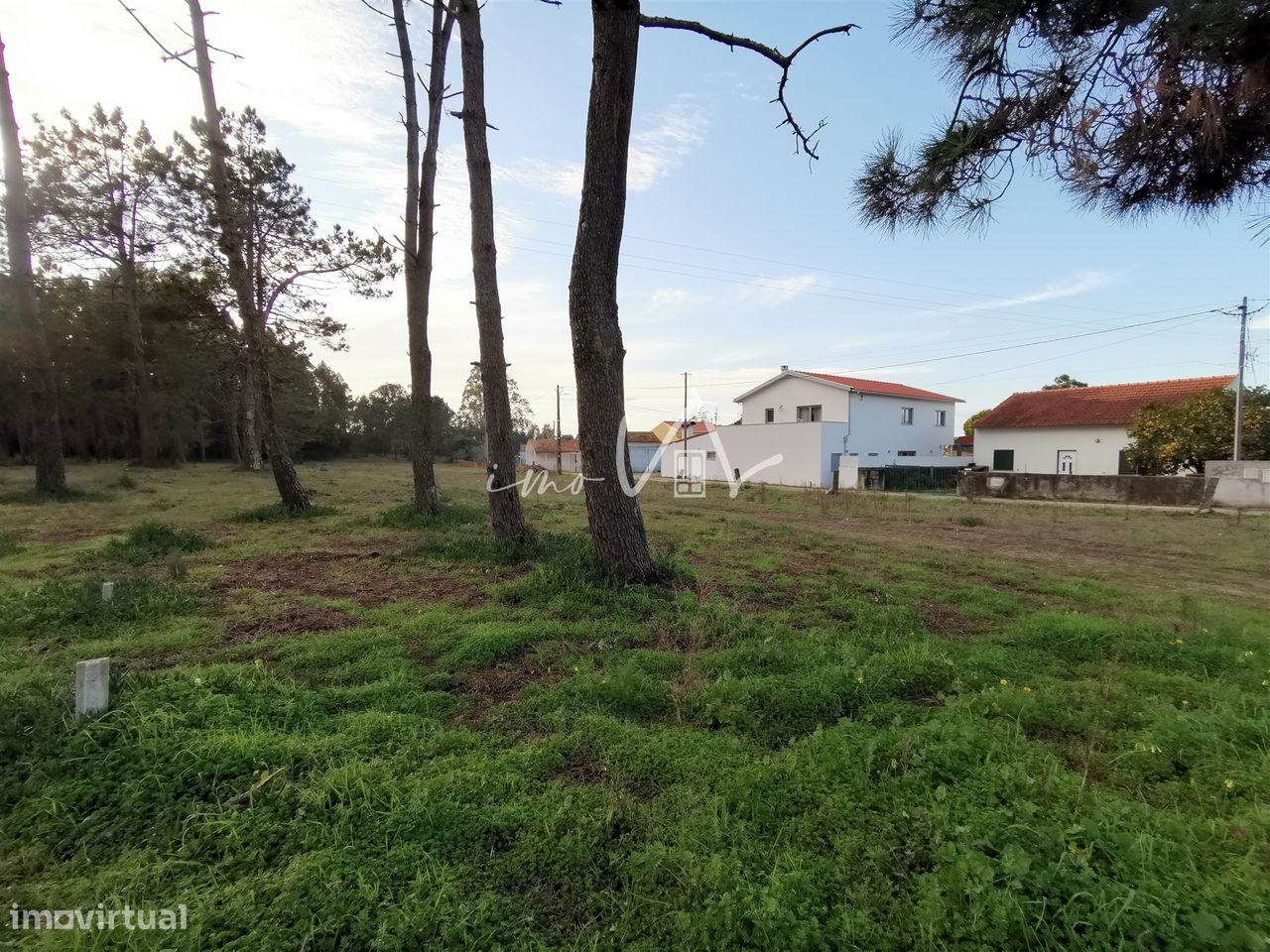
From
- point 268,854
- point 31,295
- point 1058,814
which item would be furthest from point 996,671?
point 31,295

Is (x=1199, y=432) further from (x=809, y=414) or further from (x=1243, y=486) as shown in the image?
(x=809, y=414)

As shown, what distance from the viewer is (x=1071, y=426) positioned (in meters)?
23.5

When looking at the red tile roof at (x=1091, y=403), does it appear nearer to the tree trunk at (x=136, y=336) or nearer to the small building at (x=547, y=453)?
the small building at (x=547, y=453)

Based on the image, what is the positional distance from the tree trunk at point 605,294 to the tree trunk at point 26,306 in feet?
41.1

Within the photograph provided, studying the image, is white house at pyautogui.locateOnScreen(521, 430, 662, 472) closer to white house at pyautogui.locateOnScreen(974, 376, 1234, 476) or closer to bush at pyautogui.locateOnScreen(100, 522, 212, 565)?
white house at pyautogui.locateOnScreen(974, 376, 1234, 476)

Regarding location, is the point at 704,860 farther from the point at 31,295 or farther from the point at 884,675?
the point at 31,295

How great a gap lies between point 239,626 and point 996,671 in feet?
15.8

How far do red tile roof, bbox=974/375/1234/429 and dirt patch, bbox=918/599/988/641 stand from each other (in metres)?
23.4

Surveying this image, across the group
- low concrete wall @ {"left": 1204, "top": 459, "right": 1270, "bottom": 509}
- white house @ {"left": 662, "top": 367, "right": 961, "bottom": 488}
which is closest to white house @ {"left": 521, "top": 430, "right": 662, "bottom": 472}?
white house @ {"left": 662, "top": 367, "right": 961, "bottom": 488}

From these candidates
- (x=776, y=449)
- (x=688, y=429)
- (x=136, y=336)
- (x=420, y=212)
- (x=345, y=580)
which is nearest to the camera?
(x=345, y=580)

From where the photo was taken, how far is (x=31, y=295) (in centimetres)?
1053

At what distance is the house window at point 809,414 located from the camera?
26275mm

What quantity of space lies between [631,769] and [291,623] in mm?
2909

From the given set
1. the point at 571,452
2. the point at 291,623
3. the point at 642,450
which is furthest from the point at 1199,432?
the point at 571,452
